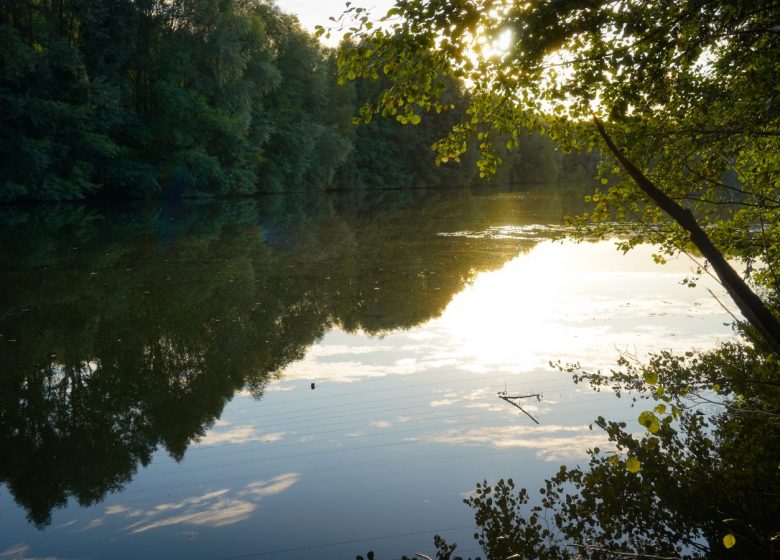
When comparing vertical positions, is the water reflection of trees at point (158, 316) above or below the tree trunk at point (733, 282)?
below

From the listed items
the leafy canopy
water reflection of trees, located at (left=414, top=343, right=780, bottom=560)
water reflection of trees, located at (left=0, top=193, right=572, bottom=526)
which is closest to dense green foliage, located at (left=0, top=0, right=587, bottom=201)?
water reflection of trees, located at (left=0, top=193, right=572, bottom=526)

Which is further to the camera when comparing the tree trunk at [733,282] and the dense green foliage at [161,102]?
the dense green foliage at [161,102]

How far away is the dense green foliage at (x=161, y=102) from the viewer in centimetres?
3828

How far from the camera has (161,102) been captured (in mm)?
48750

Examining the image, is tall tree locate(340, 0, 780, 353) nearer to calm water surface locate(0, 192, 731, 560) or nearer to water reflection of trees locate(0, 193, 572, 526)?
calm water surface locate(0, 192, 731, 560)

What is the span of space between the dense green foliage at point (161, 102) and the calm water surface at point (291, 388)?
19116mm

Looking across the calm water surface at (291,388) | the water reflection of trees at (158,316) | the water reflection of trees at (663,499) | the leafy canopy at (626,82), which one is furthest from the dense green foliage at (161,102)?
the water reflection of trees at (663,499)

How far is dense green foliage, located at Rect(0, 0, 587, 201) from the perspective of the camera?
126 ft

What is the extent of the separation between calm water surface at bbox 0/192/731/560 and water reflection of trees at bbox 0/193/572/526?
0.15ft

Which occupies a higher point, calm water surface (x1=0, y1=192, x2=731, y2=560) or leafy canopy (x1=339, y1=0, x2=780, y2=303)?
leafy canopy (x1=339, y1=0, x2=780, y2=303)

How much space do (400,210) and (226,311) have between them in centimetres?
2953

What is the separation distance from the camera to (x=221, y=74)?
47594 mm

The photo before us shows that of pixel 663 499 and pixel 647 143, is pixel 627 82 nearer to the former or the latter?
pixel 647 143

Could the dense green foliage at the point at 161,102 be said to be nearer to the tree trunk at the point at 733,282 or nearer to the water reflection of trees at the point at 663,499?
the water reflection of trees at the point at 663,499
